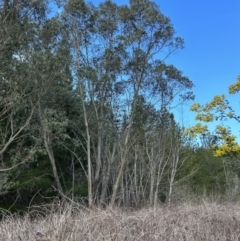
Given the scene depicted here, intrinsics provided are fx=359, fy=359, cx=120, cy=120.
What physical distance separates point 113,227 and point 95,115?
42.0 ft

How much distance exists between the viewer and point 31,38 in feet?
35.0

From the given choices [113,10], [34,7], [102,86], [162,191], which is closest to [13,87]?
[34,7]

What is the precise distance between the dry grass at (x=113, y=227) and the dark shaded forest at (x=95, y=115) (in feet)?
21.9

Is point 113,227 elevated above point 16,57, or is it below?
below

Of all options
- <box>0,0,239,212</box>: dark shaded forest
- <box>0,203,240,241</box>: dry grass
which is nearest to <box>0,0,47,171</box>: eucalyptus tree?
<box>0,0,239,212</box>: dark shaded forest

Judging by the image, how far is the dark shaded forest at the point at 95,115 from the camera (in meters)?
11.9

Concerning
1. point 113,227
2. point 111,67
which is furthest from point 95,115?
point 113,227

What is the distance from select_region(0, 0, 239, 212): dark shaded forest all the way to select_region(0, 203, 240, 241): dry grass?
666cm

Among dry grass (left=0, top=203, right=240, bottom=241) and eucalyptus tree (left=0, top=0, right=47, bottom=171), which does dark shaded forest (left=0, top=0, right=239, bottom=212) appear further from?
dry grass (left=0, top=203, right=240, bottom=241)

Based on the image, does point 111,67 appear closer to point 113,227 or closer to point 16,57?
point 16,57

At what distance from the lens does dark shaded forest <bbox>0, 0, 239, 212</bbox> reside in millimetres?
11914

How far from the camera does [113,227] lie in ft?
13.3

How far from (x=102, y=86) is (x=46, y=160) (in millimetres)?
4210

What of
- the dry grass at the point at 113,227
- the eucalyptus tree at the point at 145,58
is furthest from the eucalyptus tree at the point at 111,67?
the dry grass at the point at 113,227
